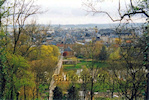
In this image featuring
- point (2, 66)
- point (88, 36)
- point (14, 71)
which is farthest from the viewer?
point (88, 36)

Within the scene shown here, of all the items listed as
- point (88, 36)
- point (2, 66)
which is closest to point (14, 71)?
point (2, 66)

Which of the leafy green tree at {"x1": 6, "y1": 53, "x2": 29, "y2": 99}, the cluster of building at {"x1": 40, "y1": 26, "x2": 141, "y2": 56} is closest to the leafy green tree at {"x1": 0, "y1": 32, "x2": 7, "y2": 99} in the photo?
the leafy green tree at {"x1": 6, "y1": 53, "x2": 29, "y2": 99}

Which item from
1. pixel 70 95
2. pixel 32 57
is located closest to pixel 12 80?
pixel 70 95

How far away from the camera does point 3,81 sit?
4.22m

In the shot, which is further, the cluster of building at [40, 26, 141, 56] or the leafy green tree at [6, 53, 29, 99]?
the cluster of building at [40, 26, 141, 56]

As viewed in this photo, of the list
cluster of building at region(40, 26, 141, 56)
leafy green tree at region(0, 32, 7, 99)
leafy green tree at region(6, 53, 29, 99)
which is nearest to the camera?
leafy green tree at region(0, 32, 7, 99)

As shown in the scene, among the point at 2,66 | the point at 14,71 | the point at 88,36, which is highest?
the point at 2,66

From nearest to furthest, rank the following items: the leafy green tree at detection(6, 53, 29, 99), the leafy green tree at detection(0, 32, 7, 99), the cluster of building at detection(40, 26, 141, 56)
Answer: the leafy green tree at detection(0, 32, 7, 99) → the leafy green tree at detection(6, 53, 29, 99) → the cluster of building at detection(40, 26, 141, 56)

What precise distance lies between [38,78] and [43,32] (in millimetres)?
2422

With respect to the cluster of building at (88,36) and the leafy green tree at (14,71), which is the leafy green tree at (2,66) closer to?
the leafy green tree at (14,71)

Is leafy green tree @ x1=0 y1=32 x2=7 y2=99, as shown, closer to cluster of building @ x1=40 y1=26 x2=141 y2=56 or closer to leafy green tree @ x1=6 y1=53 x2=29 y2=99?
leafy green tree @ x1=6 y1=53 x2=29 y2=99

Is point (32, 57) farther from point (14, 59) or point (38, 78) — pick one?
point (14, 59)

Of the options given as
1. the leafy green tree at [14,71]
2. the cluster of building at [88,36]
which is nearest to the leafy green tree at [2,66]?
the leafy green tree at [14,71]

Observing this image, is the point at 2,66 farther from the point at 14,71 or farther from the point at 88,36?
the point at 88,36
